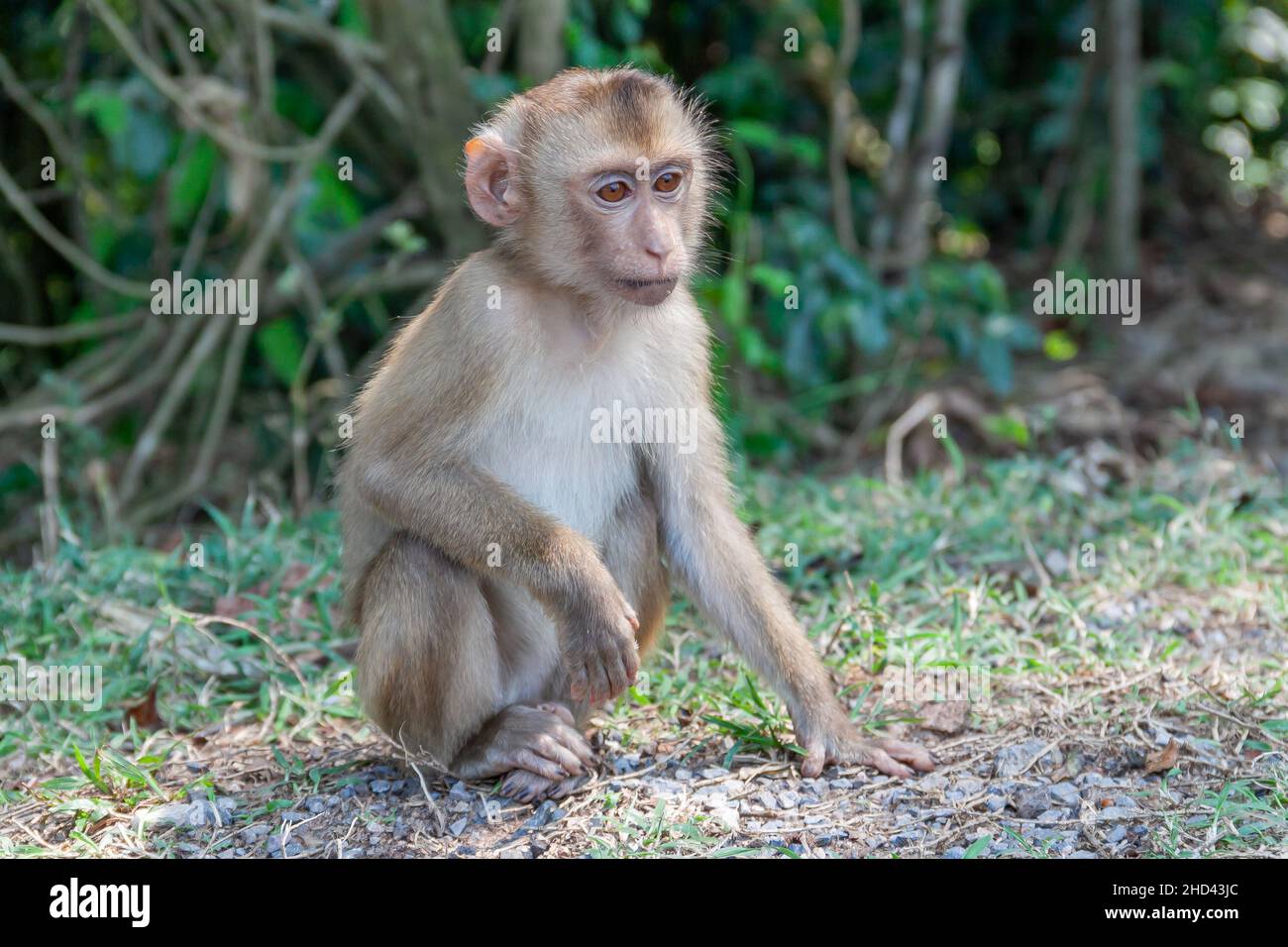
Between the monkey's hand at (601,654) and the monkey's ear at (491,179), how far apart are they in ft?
4.29

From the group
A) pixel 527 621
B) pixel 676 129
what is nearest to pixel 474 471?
pixel 527 621

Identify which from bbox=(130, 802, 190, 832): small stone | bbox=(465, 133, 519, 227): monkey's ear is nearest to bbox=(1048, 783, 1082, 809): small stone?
bbox=(465, 133, 519, 227): monkey's ear

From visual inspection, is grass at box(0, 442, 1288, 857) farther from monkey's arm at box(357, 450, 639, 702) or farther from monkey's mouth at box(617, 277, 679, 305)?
monkey's mouth at box(617, 277, 679, 305)

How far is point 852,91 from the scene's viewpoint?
9938mm

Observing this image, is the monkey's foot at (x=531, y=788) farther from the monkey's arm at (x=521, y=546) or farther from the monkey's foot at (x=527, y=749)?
the monkey's arm at (x=521, y=546)

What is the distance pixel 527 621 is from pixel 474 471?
608mm

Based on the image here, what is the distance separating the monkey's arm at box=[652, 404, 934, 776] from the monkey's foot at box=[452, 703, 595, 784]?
0.63 m

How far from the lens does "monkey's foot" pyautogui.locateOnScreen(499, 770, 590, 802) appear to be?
170 inches

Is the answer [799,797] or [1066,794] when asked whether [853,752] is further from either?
[1066,794]

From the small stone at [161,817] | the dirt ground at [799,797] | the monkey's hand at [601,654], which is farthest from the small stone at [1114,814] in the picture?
the small stone at [161,817]

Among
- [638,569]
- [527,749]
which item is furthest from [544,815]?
[638,569]

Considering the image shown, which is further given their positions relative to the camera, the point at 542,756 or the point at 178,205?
the point at 178,205
